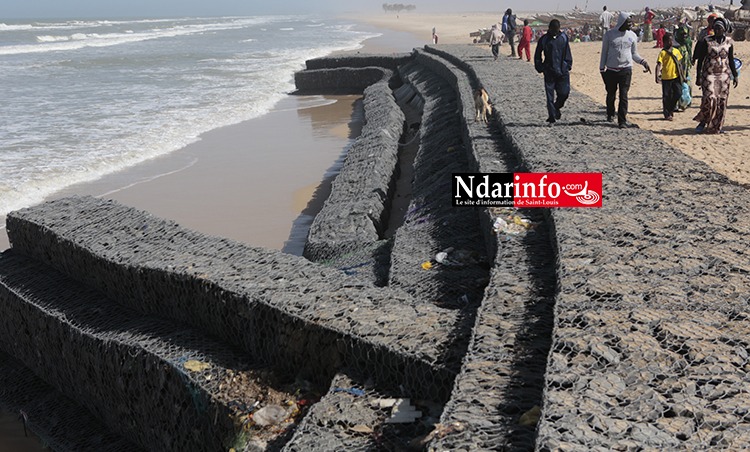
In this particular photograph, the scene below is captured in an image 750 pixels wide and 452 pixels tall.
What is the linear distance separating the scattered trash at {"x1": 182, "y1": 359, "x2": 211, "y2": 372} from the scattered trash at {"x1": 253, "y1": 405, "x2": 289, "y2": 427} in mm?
645

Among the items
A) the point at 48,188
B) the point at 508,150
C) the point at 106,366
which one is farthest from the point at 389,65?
the point at 106,366

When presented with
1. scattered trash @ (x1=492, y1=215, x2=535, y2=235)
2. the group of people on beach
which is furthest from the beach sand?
scattered trash @ (x1=492, y1=215, x2=535, y2=235)

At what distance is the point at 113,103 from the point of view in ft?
74.6

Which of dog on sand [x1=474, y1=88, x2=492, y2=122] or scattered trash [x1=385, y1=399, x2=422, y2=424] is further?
dog on sand [x1=474, y1=88, x2=492, y2=122]

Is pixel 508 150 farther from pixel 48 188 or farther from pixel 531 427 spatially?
pixel 48 188

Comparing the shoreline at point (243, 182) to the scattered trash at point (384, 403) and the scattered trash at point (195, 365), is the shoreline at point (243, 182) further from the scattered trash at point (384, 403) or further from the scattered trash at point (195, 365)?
the scattered trash at point (384, 403)

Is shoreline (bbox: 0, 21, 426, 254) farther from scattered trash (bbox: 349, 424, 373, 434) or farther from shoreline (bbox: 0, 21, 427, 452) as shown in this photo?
scattered trash (bbox: 349, 424, 373, 434)

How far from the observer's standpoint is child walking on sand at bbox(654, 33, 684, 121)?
12.9 metres

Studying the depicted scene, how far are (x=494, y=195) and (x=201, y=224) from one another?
4.74m

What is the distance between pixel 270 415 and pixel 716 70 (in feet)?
30.6

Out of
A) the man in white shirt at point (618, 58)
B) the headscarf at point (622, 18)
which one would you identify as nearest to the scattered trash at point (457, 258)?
the man in white shirt at point (618, 58)

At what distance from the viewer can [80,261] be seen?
6527 millimetres

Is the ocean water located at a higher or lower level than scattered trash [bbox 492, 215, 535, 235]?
lower

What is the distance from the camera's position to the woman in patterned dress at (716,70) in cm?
1117
